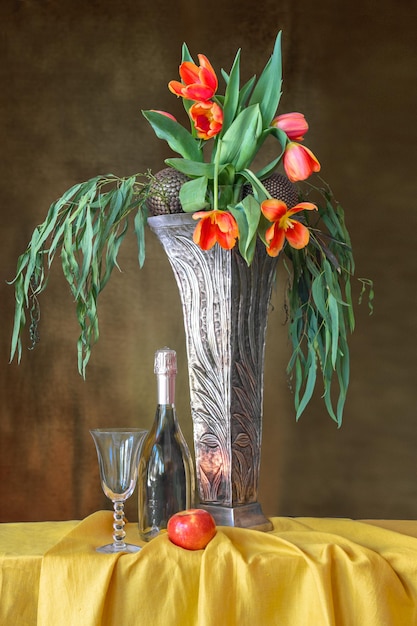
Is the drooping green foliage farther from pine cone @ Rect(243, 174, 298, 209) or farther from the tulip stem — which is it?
the tulip stem

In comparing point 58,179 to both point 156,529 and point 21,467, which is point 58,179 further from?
point 156,529

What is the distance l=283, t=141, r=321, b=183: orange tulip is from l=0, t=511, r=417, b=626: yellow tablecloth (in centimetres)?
52

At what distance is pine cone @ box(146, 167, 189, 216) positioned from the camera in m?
1.31

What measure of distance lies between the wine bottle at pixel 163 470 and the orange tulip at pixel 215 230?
0.19 metres

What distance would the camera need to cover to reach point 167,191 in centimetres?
132

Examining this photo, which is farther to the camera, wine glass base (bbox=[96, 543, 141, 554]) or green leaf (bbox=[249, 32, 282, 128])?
green leaf (bbox=[249, 32, 282, 128])

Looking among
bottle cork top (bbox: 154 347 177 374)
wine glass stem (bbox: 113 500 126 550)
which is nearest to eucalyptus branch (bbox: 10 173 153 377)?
bottle cork top (bbox: 154 347 177 374)

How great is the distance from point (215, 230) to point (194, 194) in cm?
8

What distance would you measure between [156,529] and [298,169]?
1.87ft

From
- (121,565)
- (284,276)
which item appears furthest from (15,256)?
(121,565)

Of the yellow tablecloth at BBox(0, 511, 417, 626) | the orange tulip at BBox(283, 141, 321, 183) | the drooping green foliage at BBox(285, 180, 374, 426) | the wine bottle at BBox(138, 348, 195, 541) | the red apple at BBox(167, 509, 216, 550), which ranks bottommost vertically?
the yellow tablecloth at BBox(0, 511, 417, 626)

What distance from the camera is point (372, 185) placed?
207cm

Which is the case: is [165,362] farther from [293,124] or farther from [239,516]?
[293,124]

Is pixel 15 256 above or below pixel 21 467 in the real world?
above
